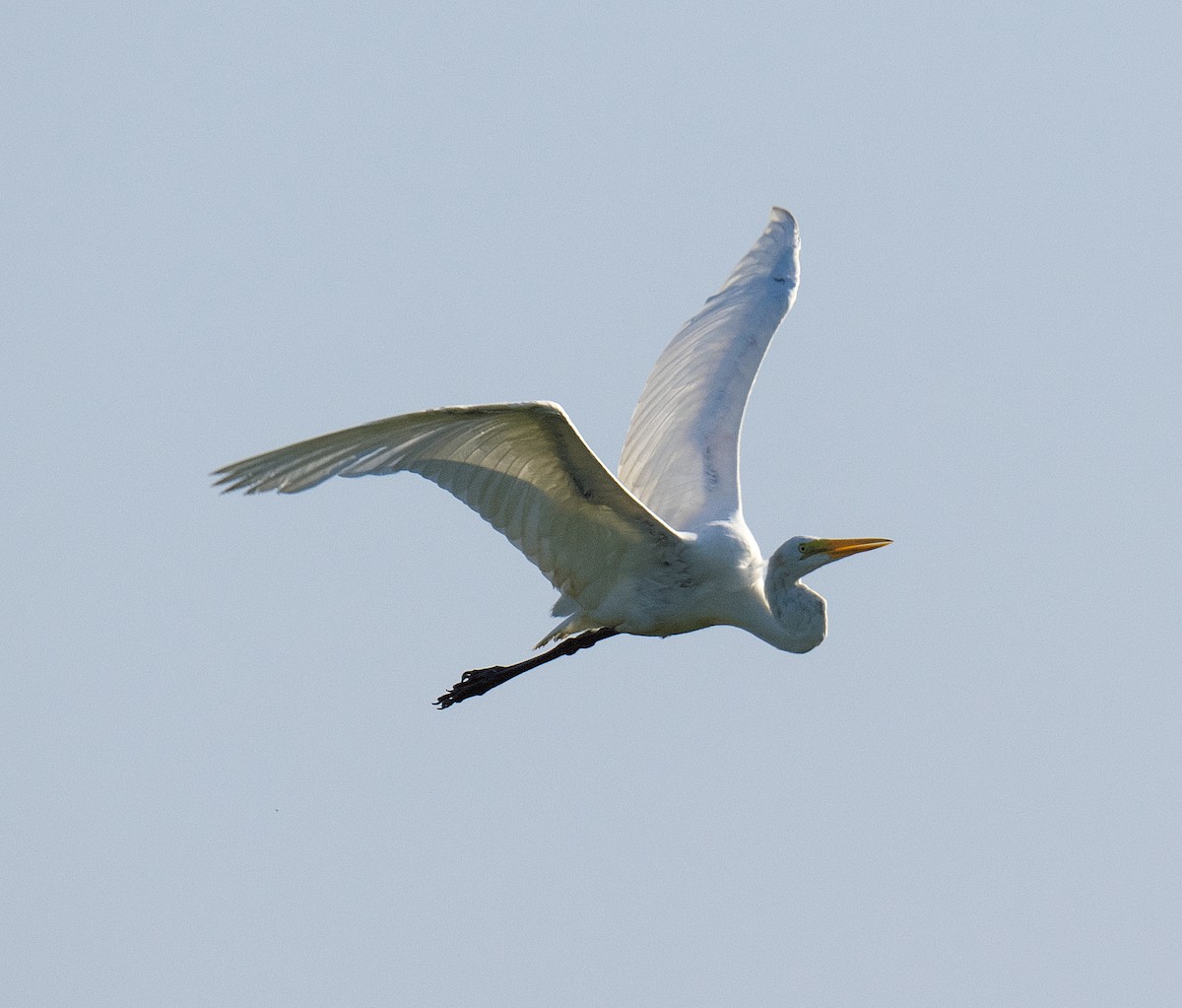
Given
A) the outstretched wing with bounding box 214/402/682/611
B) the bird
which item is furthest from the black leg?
the outstretched wing with bounding box 214/402/682/611

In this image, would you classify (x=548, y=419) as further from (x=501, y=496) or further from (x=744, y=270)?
(x=744, y=270)

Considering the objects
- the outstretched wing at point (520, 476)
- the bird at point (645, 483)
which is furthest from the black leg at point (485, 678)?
the outstretched wing at point (520, 476)

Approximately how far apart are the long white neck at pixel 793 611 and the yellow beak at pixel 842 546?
0.90 feet

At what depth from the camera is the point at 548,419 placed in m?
10.3

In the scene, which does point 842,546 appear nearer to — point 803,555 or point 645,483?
point 803,555

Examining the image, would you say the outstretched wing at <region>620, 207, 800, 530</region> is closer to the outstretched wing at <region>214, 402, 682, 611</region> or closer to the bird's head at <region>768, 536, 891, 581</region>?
the bird's head at <region>768, 536, 891, 581</region>

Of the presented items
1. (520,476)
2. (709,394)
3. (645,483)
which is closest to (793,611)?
(645,483)

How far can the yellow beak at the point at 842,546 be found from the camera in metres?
12.6

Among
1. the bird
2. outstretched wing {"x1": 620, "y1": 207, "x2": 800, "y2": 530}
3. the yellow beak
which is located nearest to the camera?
the bird

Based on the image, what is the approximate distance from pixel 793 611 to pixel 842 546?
0.63m

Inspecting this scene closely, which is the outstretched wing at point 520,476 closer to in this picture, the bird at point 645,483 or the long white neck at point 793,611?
the bird at point 645,483

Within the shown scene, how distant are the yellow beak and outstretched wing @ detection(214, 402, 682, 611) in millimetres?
1118

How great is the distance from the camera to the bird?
10.2 metres

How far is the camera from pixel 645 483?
14039 millimetres
